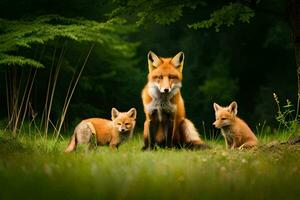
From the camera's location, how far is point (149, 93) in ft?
34.0

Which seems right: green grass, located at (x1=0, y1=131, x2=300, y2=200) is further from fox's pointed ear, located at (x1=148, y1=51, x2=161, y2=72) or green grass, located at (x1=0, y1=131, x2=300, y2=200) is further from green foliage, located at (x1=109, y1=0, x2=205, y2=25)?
green foliage, located at (x1=109, y1=0, x2=205, y2=25)

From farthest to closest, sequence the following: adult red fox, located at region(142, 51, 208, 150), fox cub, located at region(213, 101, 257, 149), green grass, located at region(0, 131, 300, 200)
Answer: fox cub, located at region(213, 101, 257, 149) → adult red fox, located at region(142, 51, 208, 150) → green grass, located at region(0, 131, 300, 200)

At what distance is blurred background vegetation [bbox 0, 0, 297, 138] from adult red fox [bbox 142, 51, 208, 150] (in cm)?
341

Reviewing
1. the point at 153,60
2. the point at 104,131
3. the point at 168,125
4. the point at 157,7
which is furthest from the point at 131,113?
the point at 157,7

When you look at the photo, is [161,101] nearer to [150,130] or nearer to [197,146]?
[150,130]

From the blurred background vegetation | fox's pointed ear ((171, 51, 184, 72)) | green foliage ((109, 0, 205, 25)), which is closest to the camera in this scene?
fox's pointed ear ((171, 51, 184, 72))

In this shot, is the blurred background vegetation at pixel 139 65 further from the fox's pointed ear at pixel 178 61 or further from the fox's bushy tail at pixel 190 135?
the fox's bushy tail at pixel 190 135

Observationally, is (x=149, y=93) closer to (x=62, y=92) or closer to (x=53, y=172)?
(x=53, y=172)

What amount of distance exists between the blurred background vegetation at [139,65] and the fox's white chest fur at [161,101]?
11.6 ft

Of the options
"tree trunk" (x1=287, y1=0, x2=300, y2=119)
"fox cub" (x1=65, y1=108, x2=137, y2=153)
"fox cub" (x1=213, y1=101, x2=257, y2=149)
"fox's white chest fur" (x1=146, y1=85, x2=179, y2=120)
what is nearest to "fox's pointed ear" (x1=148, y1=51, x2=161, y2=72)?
"fox's white chest fur" (x1=146, y1=85, x2=179, y2=120)

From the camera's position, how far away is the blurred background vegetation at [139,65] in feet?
52.2

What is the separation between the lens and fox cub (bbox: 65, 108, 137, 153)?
10266 mm

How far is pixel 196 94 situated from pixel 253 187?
16661 millimetres

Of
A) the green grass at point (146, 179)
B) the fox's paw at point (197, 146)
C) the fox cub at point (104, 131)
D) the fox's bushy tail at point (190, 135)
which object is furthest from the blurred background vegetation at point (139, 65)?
the green grass at point (146, 179)
